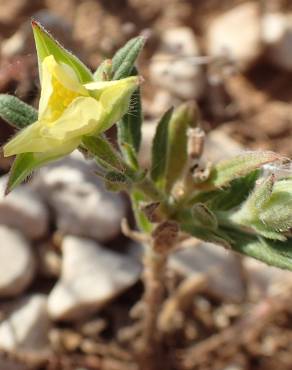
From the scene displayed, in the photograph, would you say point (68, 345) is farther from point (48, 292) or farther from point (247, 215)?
point (247, 215)

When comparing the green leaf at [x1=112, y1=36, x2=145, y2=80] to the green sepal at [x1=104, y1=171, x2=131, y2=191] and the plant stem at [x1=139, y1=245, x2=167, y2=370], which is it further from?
the plant stem at [x1=139, y1=245, x2=167, y2=370]

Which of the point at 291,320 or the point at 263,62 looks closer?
the point at 291,320

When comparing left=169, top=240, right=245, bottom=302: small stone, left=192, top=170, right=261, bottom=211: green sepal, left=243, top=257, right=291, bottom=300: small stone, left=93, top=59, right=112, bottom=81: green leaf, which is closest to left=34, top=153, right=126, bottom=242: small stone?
left=169, top=240, right=245, bottom=302: small stone

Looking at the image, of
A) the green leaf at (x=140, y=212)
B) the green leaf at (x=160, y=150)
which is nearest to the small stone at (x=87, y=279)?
the green leaf at (x=140, y=212)

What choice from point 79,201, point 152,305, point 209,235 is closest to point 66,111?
point 209,235

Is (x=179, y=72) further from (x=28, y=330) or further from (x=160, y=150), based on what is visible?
(x=160, y=150)

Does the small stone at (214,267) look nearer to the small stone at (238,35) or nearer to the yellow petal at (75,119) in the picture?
the small stone at (238,35)

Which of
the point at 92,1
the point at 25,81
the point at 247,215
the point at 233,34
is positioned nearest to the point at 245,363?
the point at 247,215
